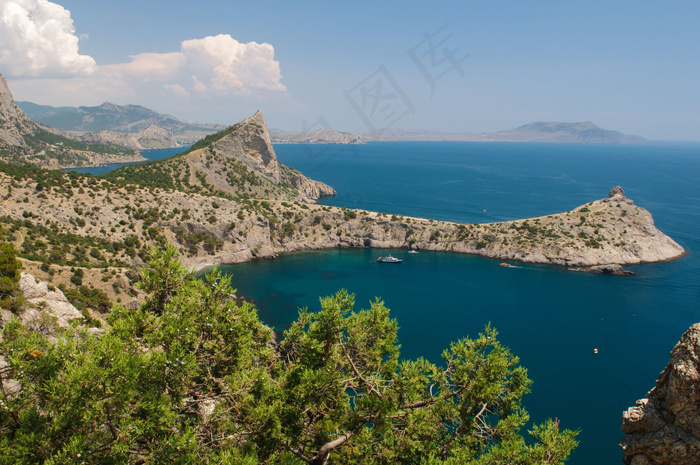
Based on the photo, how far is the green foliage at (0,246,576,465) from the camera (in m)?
11.8

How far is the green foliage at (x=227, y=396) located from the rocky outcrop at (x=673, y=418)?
3341 millimetres

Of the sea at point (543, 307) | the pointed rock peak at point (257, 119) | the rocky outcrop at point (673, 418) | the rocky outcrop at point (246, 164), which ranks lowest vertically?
the sea at point (543, 307)

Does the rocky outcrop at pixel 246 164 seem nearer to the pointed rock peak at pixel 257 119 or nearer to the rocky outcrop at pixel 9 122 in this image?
the pointed rock peak at pixel 257 119

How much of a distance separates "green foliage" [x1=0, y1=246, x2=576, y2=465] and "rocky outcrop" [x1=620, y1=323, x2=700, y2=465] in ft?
11.0

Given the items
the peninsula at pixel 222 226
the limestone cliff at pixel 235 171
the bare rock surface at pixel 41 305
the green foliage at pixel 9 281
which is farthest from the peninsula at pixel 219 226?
the green foliage at pixel 9 281

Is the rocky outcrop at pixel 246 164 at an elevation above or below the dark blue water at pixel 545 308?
above

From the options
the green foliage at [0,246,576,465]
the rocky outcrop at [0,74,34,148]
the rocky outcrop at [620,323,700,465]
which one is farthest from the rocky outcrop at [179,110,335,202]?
the rocky outcrop at [0,74,34,148]

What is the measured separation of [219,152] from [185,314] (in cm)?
10921

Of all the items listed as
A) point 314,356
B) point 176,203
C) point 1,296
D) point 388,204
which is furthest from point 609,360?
point 388,204

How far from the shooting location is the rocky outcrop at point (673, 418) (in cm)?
1455

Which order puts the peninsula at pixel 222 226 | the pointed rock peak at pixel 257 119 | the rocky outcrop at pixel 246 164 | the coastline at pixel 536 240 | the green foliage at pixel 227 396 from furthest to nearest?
the pointed rock peak at pixel 257 119 < the rocky outcrop at pixel 246 164 < the coastline at pixel 536 240 < the peninsula at pixel 222 226 < the green foliage at pixel 227 396

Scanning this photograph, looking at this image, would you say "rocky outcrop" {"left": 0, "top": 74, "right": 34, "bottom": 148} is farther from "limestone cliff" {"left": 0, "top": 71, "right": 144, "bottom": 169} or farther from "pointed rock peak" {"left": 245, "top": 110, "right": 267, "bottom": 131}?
"pointed rock peak" {"left": 245, "top": 110, "right": 267, "bottom": 131}

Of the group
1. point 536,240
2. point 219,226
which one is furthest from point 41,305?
point 536,240

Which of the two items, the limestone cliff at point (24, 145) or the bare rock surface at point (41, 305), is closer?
the bare rock surface at point (41, 305)
